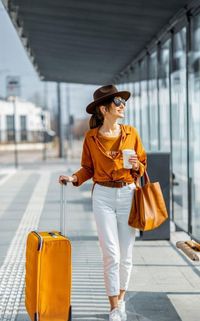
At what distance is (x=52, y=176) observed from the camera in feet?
73.8

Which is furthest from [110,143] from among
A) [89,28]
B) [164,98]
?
[89,28]

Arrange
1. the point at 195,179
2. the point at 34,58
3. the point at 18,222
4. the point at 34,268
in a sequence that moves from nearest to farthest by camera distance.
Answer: the point at 34,268
the point at 195,179
the point at 18,222
the point at 34,58

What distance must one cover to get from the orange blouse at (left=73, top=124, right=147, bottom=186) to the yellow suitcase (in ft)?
1.77

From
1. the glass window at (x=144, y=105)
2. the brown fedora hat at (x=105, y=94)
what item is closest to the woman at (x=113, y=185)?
the brown fedora hat at (x=105, y=94)

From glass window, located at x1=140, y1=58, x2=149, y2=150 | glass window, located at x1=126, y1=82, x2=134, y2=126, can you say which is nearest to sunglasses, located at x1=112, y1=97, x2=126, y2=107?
glass window, located at x1=140, y1=58, x2=149, y2=150

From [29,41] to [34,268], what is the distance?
10139mm

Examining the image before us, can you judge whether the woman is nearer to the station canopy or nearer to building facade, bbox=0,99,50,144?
the station canopy

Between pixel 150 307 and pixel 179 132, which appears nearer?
pixel 150 307

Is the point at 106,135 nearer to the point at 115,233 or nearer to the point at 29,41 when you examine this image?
the point at 115,233

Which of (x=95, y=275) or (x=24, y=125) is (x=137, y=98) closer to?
(x=95, y=275)

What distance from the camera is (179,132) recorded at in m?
9.89

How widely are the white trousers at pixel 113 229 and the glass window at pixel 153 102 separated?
739 cm

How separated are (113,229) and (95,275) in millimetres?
1906

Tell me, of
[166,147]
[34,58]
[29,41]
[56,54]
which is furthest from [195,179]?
[34,58]
